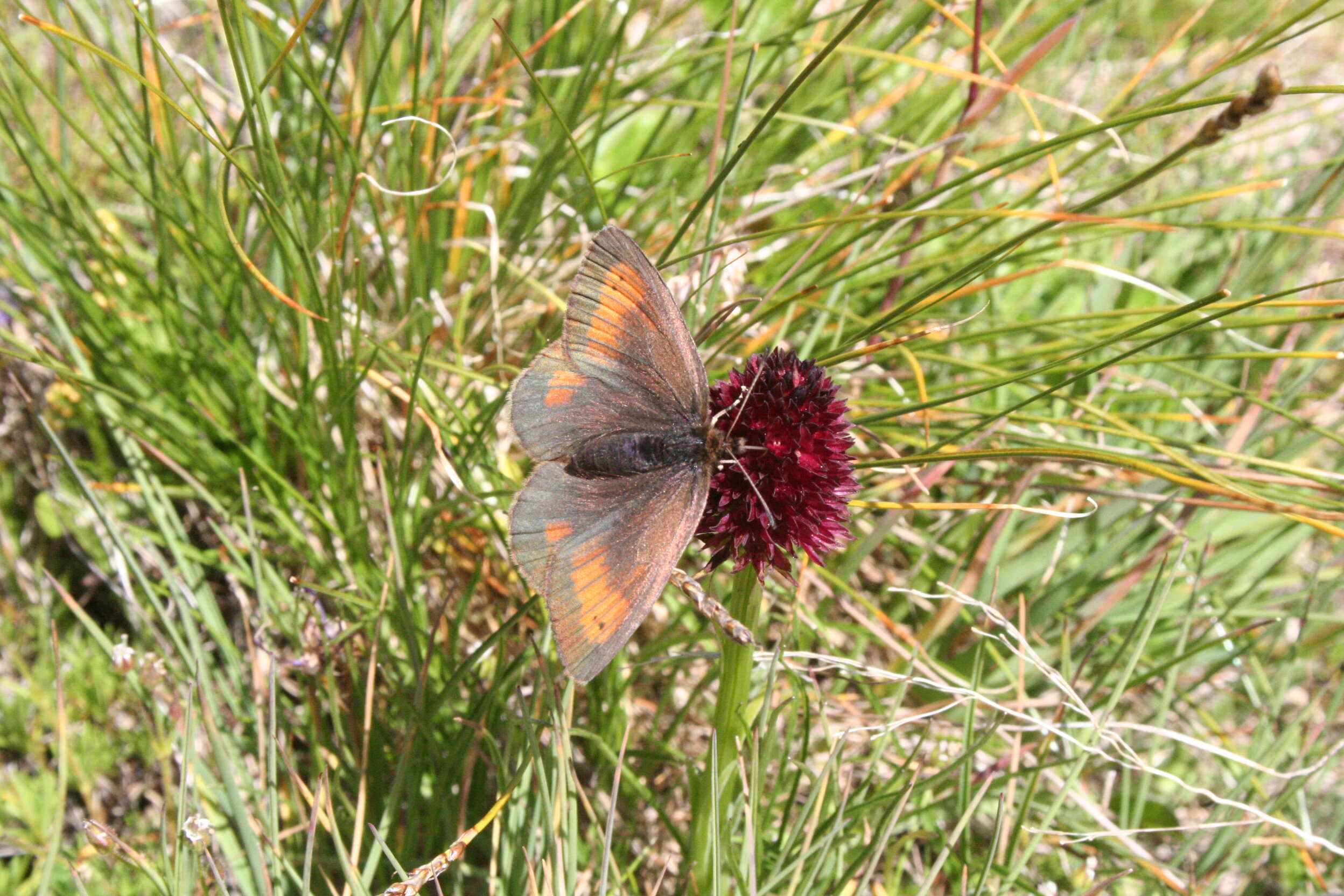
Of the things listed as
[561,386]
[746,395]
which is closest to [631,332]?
[561,386]

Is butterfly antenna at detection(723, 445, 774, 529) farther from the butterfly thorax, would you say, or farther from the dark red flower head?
the butterfly thorax

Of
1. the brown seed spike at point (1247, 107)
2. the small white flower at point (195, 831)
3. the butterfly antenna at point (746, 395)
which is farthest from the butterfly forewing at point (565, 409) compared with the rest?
the brown seed spike at point (1247, 107)

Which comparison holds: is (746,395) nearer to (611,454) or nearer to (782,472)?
(782,472)

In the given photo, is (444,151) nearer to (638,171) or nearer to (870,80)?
(638,171)

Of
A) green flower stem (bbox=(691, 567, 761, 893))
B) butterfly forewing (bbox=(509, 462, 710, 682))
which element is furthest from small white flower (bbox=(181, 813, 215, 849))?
green flower stem (bbox=(691, 567, 761, 893))

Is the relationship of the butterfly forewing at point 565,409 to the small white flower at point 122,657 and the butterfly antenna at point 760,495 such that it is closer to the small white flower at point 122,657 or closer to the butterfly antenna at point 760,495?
the butterfly antenna at point 760,495

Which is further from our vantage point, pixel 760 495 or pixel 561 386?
pixel 561 386
